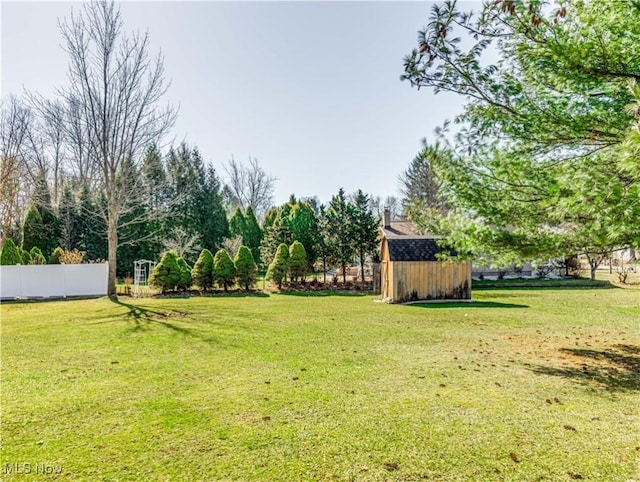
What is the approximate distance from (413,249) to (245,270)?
8855 millimetres

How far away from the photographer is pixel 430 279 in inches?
599

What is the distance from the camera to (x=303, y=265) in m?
20.8

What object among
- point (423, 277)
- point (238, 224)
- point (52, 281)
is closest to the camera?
point (423, 277)

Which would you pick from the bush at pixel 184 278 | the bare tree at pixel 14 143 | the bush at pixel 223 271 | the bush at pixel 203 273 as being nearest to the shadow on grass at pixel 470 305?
the bush at pixel 223 271

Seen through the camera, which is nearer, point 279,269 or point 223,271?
point 223,271

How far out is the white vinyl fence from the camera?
1708 centimetres

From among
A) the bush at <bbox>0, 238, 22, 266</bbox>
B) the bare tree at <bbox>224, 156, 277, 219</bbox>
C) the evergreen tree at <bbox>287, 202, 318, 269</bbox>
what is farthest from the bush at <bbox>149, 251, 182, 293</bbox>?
the bare tree at <bbox>224, 156, 277, 219</bbox>

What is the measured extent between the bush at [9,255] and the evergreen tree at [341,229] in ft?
52.8

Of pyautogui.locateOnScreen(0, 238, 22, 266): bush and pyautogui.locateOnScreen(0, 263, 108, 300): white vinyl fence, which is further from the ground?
pyautogui.locateOnScreen(0, 238, 22, 266): bush

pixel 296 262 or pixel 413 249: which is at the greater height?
pixel 413 249

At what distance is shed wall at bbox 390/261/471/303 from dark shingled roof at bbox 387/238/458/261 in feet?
0.74

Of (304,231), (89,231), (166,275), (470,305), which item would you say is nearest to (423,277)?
(470,305)

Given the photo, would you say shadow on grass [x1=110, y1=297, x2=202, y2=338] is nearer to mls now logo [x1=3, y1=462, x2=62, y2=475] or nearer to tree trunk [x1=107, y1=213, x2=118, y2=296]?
tree trunk [x1=107, y1=213, x2=118, y2=296]

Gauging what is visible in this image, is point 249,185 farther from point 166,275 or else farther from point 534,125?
point 534,125
